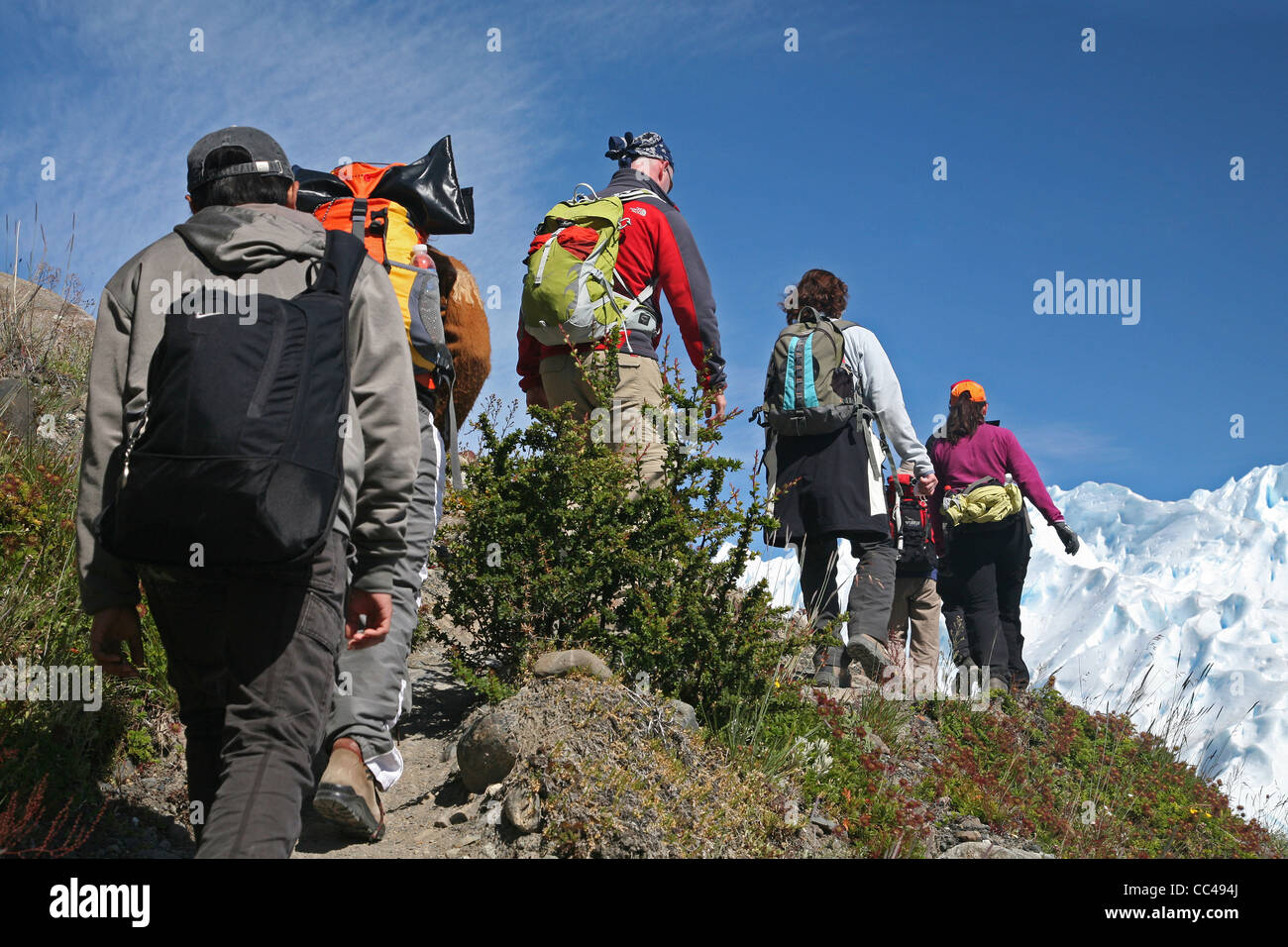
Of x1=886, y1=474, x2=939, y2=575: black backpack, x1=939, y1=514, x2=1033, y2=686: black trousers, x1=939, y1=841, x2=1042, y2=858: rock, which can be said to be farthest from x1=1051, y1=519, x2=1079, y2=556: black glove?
x1=939, y1=841, x2=1042, y2=858: rock

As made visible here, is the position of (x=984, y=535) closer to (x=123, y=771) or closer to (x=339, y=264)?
(x=123, y=771)

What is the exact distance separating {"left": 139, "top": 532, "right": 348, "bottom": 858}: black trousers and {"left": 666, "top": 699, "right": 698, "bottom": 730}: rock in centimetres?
225

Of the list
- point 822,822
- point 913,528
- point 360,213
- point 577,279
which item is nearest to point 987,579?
point 913,528

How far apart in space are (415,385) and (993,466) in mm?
6000

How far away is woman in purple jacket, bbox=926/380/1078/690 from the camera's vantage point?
8.04 m

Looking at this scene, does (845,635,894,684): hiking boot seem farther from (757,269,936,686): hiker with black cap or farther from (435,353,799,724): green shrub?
(435,353,799,724): green shrub

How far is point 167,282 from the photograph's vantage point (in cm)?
244

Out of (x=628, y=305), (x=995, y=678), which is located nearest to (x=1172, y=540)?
(x=995, y=678)

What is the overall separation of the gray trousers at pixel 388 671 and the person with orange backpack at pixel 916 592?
4.01 m

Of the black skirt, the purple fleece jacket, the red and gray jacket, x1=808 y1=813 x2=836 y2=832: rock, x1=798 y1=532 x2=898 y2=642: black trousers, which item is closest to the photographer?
x1=808 y1=813 x2=836 y2=832: rock

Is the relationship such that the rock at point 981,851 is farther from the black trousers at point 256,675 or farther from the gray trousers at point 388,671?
the black trousers at point 256,675

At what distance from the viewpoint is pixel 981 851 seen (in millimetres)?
5000

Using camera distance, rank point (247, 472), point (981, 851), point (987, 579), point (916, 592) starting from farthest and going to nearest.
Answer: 1. point (987, 579)
2. point (916, 592)
3. point (981, 851)
4. point (247, 472)

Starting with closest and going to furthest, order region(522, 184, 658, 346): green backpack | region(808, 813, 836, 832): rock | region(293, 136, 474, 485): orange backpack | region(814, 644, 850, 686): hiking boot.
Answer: region(293, 136, 474, 485): orange backpack, region(808, 813, 836, 832): rock, region(522, 184, 658, 346): green backpack, region(814, 644, 850, 686): hiking boot
